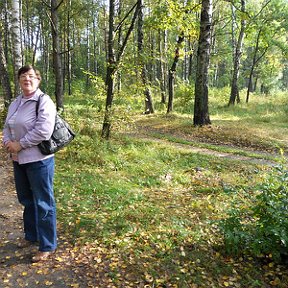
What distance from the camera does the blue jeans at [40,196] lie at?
3531mm

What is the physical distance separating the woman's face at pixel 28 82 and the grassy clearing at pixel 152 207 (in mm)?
2093

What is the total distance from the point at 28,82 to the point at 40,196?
127 centimetres

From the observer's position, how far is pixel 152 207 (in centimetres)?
550

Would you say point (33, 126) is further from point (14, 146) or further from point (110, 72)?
point (110, 72)

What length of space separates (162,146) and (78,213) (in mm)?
5104

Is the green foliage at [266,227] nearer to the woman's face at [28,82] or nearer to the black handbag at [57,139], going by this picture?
the black handbag at [57,139]

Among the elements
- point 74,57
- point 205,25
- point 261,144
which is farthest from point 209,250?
point 74,57

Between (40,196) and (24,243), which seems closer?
(40,196)

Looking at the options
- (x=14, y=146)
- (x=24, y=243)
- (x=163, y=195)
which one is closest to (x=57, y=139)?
(x=14, y=146)

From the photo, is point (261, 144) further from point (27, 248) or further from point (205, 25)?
point (27, 248)

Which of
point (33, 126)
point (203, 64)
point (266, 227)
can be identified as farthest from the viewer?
point (203, 64)

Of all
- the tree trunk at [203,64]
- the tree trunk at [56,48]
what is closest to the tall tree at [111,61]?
the tree trunk at [56,48]

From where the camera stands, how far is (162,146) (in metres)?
9.88

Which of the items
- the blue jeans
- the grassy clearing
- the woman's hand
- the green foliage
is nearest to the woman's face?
the woman's hand
